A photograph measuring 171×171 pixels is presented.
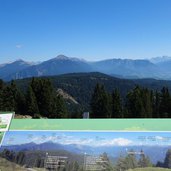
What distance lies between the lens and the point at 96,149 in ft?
27.6

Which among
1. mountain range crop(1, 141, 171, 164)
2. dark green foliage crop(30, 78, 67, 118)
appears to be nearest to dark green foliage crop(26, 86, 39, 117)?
dark green foliage crop(30, 78, 67, 118)

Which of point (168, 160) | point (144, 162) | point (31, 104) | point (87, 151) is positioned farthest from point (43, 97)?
point (168, 160)

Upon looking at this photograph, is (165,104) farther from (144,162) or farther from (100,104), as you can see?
(144,162)

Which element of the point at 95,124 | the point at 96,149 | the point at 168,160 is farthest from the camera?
the point at 95,124

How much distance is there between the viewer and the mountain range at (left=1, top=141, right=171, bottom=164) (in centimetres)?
801

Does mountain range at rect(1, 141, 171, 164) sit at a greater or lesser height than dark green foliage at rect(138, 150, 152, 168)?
greater

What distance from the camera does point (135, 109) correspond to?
6594cm

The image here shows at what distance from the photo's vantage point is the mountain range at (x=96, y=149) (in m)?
8.01

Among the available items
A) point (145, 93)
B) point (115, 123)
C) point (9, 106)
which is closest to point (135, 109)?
point (145, 93)

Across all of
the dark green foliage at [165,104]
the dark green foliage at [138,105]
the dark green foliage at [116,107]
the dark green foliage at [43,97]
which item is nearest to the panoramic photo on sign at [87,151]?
the dark green foliage at [43,97]

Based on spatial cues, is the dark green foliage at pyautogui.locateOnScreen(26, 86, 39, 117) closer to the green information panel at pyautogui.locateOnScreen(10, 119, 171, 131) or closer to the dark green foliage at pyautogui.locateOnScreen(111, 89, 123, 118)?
the dark green foliage at pyautogui.locateOnScreen(111, 89, 123, 118)

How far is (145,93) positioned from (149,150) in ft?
210

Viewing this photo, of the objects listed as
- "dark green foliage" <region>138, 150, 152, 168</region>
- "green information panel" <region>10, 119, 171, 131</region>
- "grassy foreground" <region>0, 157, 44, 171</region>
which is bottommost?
"grassy foreground" <region>0, 157, 44, 171</region>

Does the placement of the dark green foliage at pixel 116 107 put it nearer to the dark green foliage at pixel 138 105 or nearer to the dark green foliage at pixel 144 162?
the dark green foliage at pixel 138 105
